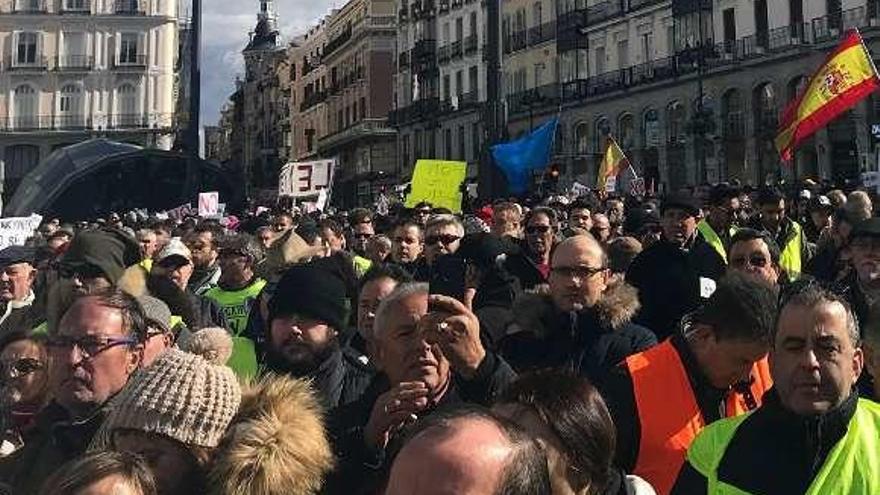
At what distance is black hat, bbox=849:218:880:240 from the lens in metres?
5.64

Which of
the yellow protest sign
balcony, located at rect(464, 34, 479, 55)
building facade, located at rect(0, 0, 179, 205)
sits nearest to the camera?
the yellow protest sign

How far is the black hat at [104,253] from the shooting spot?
18.8ft

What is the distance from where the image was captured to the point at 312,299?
4062 millimetres

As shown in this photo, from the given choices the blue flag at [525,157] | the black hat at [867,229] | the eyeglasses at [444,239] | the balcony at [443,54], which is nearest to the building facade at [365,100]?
the balcony at [443,54]

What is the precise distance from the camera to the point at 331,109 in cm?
7344

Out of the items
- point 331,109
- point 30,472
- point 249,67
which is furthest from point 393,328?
point 249,67

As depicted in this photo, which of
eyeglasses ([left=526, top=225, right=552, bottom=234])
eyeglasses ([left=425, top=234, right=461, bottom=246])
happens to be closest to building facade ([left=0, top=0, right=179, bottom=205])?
eyeglasses ([left=425, top=234, right=461, bottom=246])

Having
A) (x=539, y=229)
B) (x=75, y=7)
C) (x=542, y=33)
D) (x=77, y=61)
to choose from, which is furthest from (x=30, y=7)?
(x=539, y=229)

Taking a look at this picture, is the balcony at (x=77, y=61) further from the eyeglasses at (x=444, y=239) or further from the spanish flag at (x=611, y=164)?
the eyeglasses at (x=444, y=239)

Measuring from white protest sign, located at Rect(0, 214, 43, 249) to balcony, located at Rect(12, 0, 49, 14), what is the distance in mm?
59285

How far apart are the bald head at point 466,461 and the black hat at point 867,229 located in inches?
172

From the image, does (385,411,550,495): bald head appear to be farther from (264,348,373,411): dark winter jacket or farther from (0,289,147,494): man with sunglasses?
(264,348,373,411): dark winter jacket

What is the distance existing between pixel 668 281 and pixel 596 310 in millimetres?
1466

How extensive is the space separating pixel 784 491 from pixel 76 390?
2.21 meters
